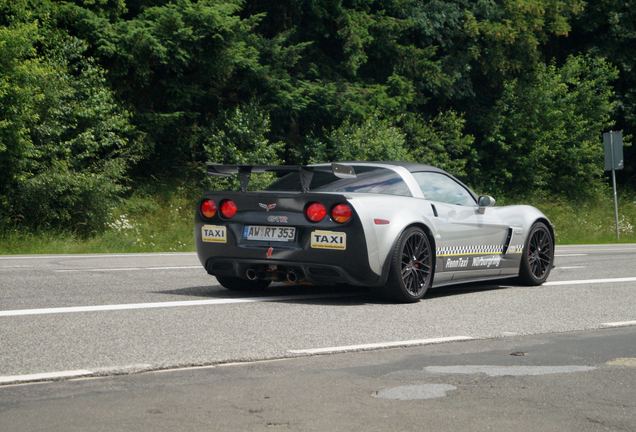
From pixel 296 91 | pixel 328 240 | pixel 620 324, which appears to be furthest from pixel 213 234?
pixel 296 91

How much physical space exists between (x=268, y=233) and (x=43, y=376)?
4123mm

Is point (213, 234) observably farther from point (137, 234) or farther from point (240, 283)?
point (137, 234)

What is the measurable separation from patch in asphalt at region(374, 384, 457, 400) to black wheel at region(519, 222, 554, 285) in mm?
6078

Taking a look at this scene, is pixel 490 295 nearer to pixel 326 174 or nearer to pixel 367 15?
pixel 326 174

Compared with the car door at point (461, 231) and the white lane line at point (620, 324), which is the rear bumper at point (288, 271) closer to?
the car door at point (461, 231)

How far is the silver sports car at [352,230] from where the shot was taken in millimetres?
9195

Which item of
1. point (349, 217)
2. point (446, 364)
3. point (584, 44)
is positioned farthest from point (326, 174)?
point (584, 44)

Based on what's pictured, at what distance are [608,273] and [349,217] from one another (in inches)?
219

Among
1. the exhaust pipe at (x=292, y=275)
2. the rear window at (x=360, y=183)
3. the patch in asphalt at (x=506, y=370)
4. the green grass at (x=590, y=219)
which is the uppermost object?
the rear window at (x=360, y=183)

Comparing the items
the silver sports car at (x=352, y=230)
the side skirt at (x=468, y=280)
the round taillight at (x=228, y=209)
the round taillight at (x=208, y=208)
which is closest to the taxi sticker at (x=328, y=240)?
the silver sports car at (x=352, y=230)

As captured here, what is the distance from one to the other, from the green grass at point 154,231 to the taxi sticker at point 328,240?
10.5 meters

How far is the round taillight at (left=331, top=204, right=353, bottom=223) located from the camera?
9.15 meters

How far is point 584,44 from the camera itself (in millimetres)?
41125

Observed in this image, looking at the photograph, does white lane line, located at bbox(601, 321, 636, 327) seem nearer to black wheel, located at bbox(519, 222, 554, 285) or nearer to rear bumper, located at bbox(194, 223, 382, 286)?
rear bumper, located at bbox(194, 223, 382, 286)
